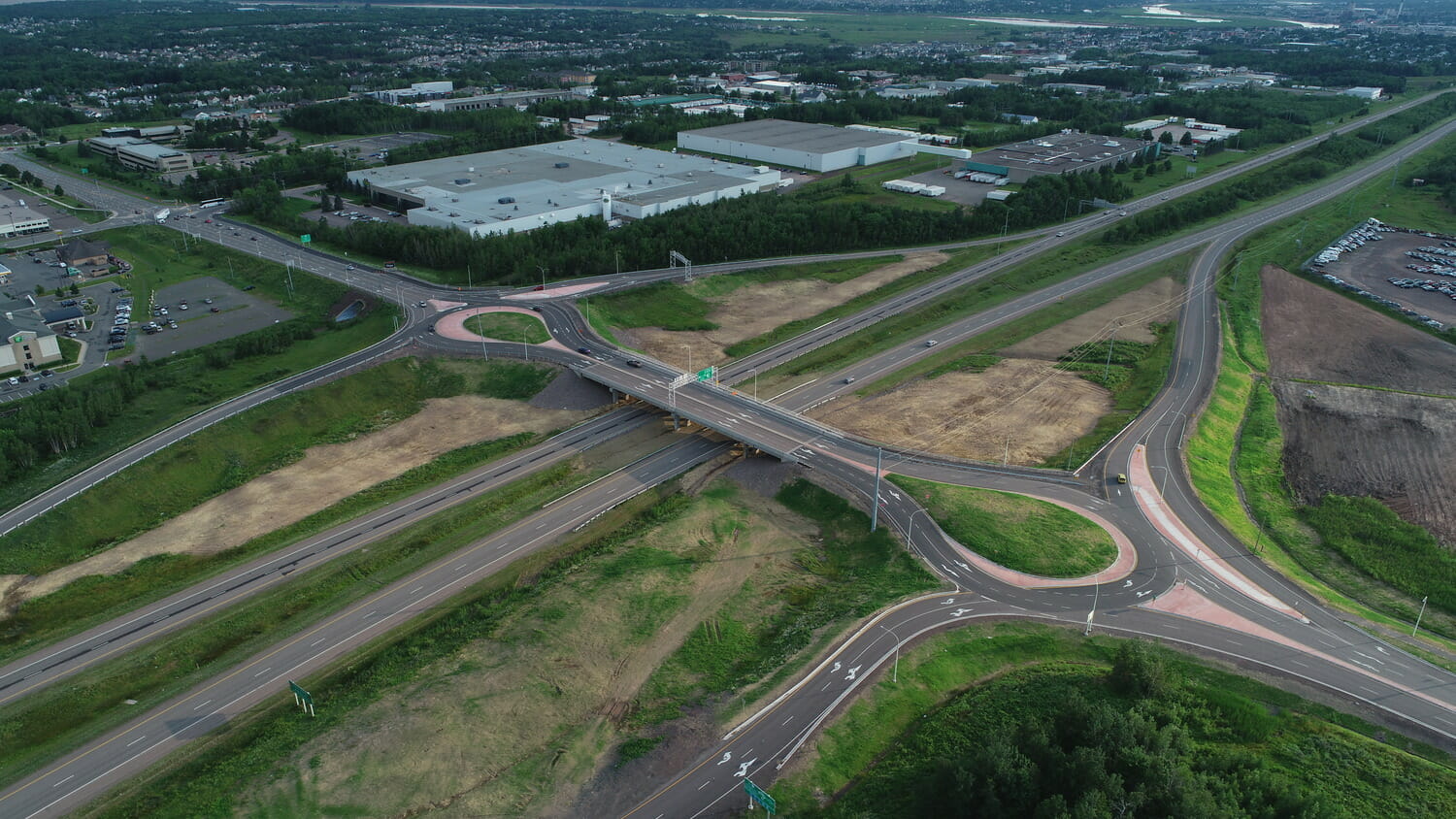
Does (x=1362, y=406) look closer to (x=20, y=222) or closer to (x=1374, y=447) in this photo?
(x=1374, y=447)

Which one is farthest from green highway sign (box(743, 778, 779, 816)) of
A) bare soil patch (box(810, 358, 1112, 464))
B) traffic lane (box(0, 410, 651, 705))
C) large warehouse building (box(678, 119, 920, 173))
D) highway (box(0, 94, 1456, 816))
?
large warehouse building (box(678, 119, 920, 173))

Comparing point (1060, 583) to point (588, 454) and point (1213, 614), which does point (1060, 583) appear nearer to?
point (1213, 614)

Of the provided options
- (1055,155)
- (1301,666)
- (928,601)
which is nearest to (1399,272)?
(1055,155)

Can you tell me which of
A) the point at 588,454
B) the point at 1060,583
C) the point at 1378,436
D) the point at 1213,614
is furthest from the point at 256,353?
the point at 1378,436

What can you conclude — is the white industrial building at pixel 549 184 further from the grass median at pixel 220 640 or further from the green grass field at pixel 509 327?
the grass median at pixel 220 640

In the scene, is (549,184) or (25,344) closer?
(25,344)

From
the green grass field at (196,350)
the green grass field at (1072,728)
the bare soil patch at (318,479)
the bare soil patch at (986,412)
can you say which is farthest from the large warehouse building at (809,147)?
the green grass field at (1072,728)
